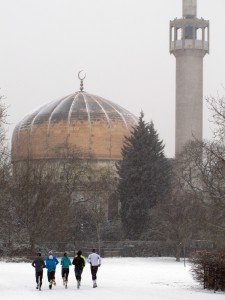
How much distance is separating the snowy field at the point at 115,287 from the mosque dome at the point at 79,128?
44.3 metres

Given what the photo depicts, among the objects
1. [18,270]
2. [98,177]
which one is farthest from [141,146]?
[18,270]

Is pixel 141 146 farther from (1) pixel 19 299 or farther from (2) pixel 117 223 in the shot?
(1) pixel 19 299

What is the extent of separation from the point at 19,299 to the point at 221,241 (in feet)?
93.4

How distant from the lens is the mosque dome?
84.6 metres

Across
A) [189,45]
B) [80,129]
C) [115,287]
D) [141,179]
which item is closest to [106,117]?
[80,129]

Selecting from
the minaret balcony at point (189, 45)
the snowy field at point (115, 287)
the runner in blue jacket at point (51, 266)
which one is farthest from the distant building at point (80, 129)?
the runner in blue jacket at point (51, 266)

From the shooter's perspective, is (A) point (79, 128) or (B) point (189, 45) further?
(A) point (79, 128)

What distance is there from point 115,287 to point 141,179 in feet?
115

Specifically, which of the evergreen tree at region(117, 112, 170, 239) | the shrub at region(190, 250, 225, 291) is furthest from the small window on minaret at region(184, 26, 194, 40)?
the shrub at region(190, 250, 225, 291)

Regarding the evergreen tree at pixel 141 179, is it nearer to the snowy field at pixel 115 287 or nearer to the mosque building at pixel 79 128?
the mosque building at pixel 79 128

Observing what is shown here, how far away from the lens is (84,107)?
85.5 metres

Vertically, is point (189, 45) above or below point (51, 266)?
above

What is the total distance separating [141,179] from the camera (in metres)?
64.2

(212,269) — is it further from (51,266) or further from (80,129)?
(80,129)
